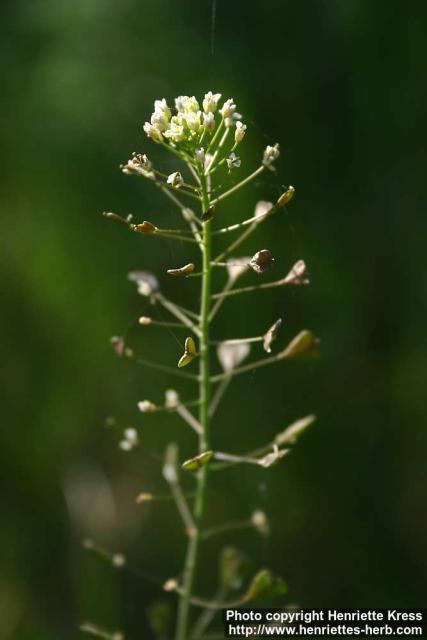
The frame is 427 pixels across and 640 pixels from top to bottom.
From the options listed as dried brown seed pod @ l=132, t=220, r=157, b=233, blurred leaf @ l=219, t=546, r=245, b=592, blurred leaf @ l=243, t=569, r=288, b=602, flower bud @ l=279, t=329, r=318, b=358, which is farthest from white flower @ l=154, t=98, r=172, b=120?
blurred leaf @ l=219, t=546, r=245, b=592

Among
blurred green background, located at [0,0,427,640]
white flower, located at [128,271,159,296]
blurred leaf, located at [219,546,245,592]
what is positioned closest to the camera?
white flower, located at [128,271,159,296]

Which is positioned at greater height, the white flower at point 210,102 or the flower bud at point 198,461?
the white flower at point 210,102

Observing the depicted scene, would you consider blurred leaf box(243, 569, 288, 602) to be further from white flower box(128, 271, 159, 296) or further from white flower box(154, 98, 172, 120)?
white flower box(154, 98, 172, 120)

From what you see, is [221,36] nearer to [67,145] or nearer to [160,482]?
[67,145]

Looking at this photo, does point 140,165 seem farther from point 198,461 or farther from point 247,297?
point 247,297

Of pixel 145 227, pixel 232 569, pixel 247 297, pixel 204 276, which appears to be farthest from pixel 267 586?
pixel 247 297

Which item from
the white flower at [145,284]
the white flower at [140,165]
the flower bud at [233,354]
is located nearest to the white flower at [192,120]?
the white flower at [140,165]

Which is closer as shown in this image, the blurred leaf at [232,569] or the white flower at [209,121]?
the white flower at [209,121]

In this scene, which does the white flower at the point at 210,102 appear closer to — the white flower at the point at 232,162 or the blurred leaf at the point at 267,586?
the white flower at the point at 232,162
